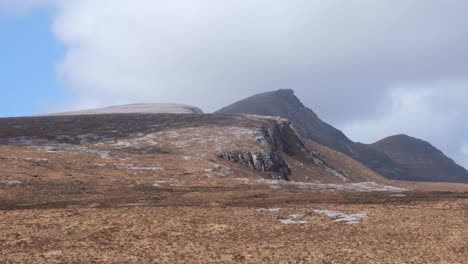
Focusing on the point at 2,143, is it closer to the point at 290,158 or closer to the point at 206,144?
the point at 206,144

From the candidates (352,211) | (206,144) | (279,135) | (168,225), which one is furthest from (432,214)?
(279,135)

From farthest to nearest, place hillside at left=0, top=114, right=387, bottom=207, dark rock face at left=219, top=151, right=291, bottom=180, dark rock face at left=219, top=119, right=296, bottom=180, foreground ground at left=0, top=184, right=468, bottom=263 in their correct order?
dark rock face at left=219, top=119, right=296, bottom=180 < dark rock face at left=219, top=151, right=291, bottom=180 < hillside at left=0, top=114, right=387, bottom=207 < foreground ground at left=0, top=184, right=468, bottom=263

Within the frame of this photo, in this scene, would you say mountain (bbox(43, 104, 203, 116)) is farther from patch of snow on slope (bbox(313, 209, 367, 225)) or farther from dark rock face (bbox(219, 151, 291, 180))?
patch of snow on slope (bbox(313, 209, 367, 225))

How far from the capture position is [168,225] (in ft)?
87.9

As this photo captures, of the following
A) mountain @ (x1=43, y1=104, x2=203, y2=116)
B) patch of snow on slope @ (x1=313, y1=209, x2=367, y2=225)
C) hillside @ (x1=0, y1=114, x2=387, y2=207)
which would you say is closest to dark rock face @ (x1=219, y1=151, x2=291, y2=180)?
hillside @ (x1=0, y1=114, x2=387, y2=207)

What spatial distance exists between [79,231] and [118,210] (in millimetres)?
4414

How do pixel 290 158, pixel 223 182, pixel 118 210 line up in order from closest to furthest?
1. pixel 118 210
2. pixel 223 182
3. pixel 290 158

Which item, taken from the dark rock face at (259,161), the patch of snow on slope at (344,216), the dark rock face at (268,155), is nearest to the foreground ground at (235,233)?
the patch of snow on slope at (344,216)

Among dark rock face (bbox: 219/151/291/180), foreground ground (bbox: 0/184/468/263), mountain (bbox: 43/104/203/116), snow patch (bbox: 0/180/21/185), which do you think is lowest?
foreground ground (bbox: 0/184/468/263)

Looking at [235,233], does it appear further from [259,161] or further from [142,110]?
[142,110]

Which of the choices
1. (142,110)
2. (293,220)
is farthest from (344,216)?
(142,110)

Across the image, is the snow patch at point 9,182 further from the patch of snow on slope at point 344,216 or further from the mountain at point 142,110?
the mountain at point 142,110

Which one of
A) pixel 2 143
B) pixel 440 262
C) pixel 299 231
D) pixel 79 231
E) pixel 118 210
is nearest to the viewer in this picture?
pixel 440 262

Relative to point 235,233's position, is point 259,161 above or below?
above
